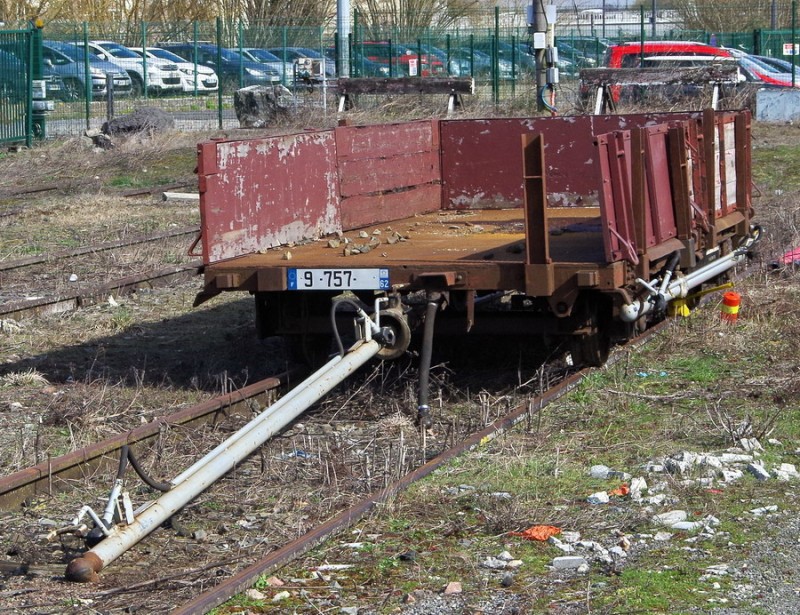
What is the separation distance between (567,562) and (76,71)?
26.7m

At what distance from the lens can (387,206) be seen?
1004 cm

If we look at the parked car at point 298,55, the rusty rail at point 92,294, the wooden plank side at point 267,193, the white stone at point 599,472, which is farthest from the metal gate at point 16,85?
the white stone at point 599,472

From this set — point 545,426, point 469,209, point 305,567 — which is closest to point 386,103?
point 469,209

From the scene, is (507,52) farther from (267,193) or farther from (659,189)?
(659,189)

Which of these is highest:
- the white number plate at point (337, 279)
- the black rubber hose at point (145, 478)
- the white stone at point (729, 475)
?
the white number plate at point (337, 279)

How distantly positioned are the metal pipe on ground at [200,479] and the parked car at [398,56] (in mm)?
28467

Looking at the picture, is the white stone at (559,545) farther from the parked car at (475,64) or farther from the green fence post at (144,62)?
the parked car at (475,64)

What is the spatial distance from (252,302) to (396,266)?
3.85 m

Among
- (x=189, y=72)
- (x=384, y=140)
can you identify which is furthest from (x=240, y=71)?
(x=384, y=140)

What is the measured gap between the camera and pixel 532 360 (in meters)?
8.52

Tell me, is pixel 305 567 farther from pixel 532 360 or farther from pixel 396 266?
pixel 532 360

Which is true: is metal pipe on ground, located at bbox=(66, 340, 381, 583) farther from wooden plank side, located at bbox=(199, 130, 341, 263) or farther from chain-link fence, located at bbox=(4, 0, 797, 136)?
chain-link fence, located at bbox=(4, 0, 797, 136)

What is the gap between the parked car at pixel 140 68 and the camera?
32.2m

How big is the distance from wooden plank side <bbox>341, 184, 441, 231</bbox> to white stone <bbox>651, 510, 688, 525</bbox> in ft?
15.3
